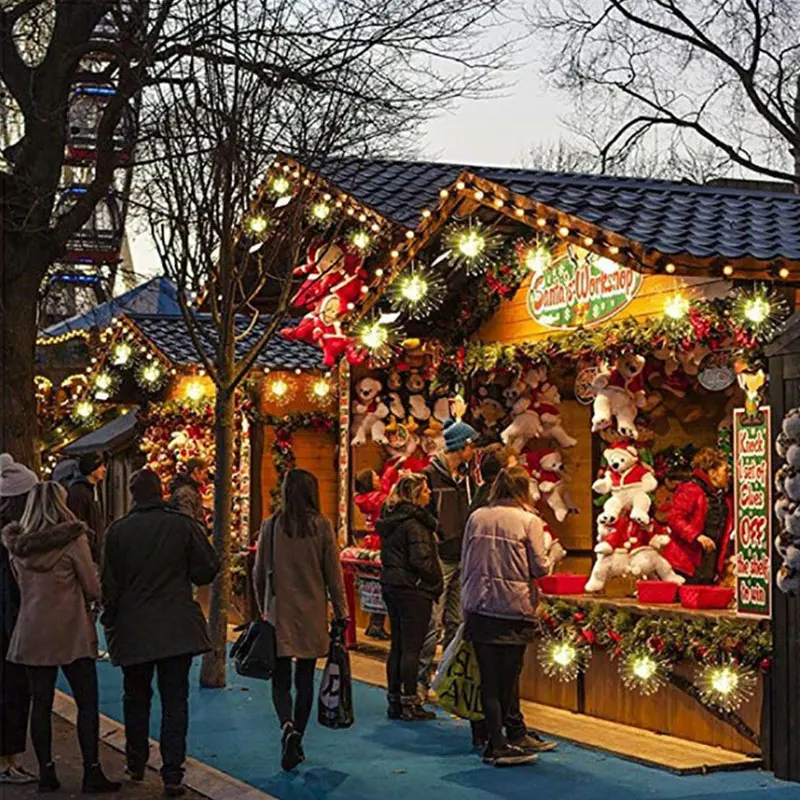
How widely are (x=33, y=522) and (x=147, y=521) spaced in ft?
2.20

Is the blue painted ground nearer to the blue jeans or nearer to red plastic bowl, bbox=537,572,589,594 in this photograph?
the blue jeans

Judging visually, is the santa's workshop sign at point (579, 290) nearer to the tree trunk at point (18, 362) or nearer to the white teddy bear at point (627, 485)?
the white teddy bear at point (627, 485)

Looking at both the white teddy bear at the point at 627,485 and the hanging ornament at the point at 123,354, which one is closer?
the white teddy bear at the point at 627,485

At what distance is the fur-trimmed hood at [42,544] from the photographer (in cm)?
929

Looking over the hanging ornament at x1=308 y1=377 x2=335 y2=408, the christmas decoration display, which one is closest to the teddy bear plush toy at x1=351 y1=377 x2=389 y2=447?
the hanging ornament at x1=308 y1=377 x2=335 y2=408

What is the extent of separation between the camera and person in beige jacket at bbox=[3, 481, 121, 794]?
9.29 metres

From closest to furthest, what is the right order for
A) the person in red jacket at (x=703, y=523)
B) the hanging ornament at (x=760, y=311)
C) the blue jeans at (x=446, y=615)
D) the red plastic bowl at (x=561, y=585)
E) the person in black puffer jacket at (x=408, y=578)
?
the hanging ornament at (x=760, y=311) < the person in black puffer jacket at (x=408, y=578) < the person in red jacket at (x=703, y=523) < the blue jeans at (x=446, y=615) < the red plastic bowl at (x=561, y=585)

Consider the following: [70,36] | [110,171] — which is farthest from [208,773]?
[70,36]

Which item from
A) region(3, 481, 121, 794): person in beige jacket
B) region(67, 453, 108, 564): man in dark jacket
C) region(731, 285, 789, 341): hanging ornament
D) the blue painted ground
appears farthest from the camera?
region(67, 453, 108, 564): man in dark jacket

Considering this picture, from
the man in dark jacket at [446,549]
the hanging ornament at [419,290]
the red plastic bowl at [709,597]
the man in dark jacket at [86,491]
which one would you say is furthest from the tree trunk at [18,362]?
the red plastic bowl at [709,597]

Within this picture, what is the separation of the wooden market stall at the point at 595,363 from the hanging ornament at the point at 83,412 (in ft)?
30.3

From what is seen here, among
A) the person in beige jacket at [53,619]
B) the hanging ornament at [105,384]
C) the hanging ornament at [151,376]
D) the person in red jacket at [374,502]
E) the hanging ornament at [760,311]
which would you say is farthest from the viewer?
the hanging ornament at [105,384]

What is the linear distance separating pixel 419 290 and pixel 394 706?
408 centimetres

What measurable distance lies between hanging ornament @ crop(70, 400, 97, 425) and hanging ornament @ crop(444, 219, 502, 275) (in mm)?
12526
